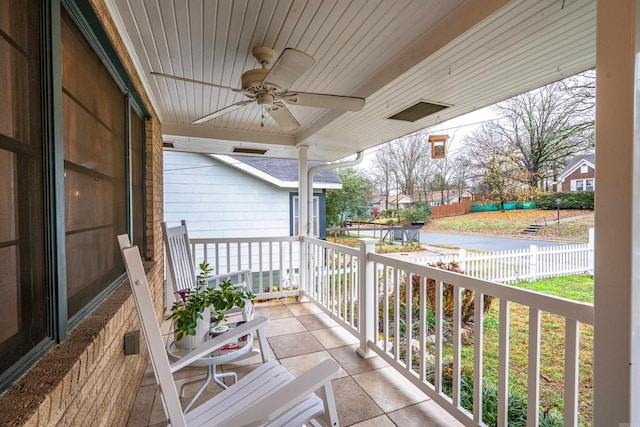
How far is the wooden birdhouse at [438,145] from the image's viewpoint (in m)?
2.70

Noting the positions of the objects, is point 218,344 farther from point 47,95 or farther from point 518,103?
point 518,103

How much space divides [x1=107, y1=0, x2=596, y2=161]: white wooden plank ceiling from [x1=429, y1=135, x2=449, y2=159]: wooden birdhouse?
1.23 ft

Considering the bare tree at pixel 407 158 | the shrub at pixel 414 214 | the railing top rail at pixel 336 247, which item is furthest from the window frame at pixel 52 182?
the bare tree at pixel 407 158

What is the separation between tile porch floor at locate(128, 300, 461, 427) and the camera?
1.88 m

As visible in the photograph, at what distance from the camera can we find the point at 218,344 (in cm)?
158

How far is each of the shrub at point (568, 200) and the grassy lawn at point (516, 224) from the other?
0.04m

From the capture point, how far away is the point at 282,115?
8.32ft

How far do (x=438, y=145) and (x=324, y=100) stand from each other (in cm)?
117

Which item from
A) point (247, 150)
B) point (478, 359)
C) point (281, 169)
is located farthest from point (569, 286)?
point (281, 169)

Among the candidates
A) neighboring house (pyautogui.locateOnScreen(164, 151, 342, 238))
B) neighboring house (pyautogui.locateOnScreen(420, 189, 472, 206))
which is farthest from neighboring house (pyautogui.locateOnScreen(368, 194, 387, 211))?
neighboring house (pyautogui.locateOnScreen(164, 151, 342, 238))

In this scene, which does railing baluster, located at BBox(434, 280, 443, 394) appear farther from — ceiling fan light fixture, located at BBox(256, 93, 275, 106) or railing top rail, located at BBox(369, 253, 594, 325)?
ceiling fan light fixture, located at BBox(256, 93, 275, 106)

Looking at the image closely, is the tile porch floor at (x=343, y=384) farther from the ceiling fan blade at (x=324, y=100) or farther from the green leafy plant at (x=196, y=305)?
the ceiling fan blade at (x=324, y=100)

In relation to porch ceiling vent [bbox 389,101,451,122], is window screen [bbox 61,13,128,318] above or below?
below

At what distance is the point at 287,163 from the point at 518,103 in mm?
5147
